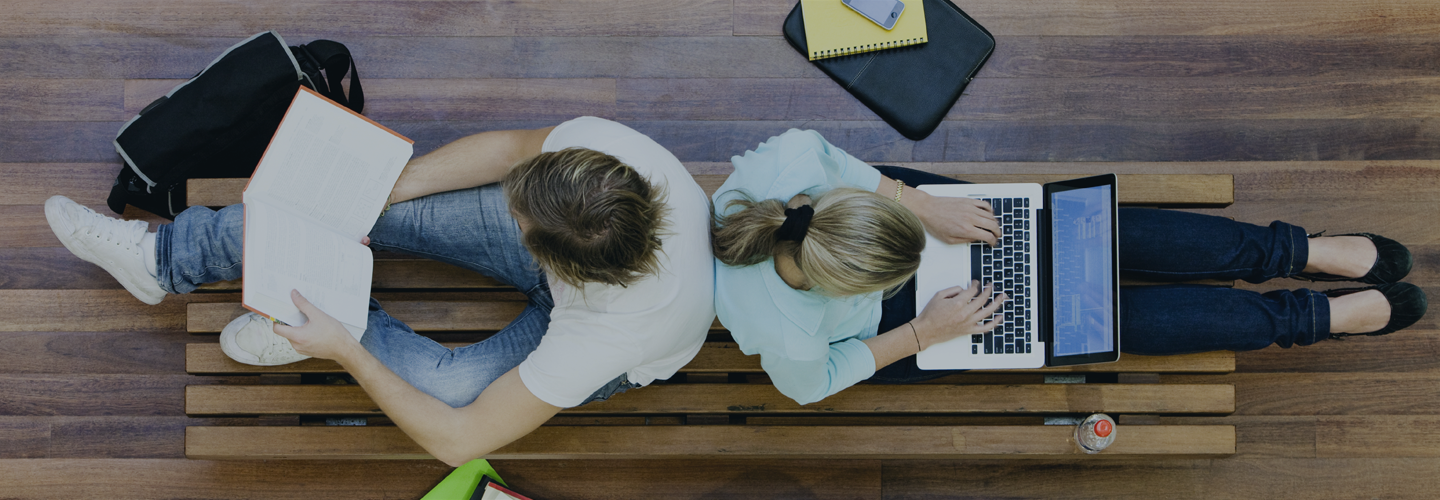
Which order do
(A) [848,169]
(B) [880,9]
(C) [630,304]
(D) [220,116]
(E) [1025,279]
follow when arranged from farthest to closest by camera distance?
(B) [880,9], (D) [220,116], (E) [1025,279], (A) [848,169], (C) [630,304]

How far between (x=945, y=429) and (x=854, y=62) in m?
0.94

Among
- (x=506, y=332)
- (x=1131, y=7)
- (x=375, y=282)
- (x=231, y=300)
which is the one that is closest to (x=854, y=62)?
(x=1131, y=7)

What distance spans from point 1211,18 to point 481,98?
77.4 inches

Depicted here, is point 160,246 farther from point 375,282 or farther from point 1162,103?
point 1162,103

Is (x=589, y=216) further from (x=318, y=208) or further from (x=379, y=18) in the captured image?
(x=379, y=18)

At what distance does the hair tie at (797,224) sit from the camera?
1.11m

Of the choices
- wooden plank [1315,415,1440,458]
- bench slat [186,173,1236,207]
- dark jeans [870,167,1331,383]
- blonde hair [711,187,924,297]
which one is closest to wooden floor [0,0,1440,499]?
wooden plank [1315,415,1440,458]

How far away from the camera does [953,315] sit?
152 centimetres

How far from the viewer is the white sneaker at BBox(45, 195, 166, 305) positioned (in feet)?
5.36

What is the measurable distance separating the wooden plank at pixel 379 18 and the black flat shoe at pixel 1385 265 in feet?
5.18

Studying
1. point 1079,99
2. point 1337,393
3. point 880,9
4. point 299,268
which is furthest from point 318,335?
point 1337,393

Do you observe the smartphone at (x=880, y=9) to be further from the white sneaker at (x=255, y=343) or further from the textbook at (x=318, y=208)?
the white sneaker at (x=255, y=343)

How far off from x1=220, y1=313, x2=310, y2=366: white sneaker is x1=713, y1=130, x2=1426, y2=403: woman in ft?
3.34

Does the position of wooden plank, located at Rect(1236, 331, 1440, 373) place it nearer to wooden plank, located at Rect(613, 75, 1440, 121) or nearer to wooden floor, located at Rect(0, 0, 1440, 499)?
wooden floor, located at Rect(0, 0, 1440, 499)
